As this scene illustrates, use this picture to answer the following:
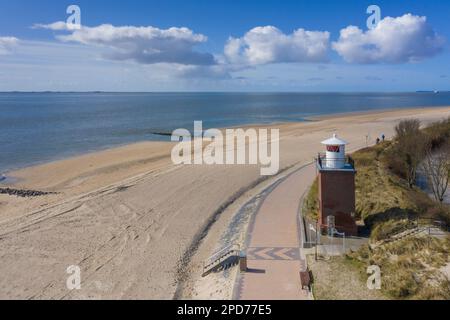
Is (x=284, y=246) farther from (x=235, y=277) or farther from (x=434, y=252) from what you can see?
(x=434, y=252)

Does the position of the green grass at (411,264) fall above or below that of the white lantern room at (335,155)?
below
